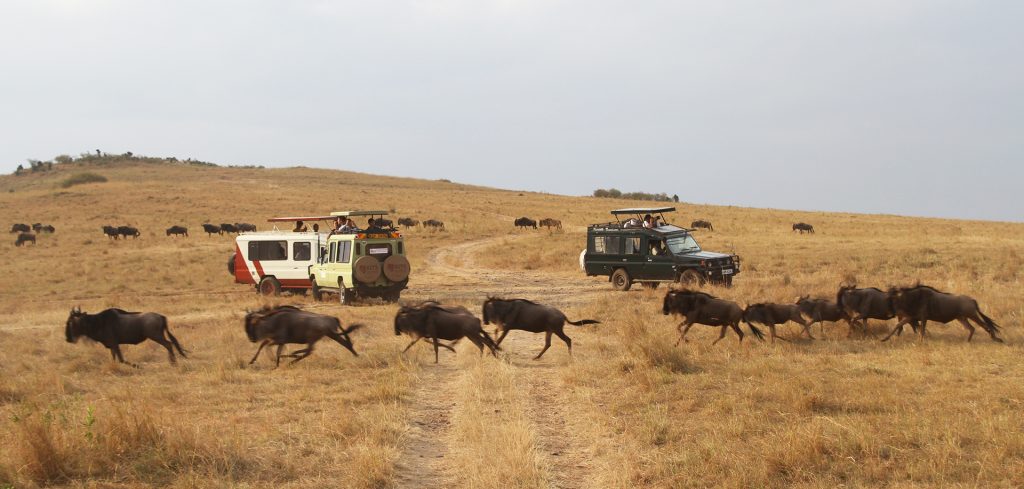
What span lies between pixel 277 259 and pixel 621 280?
463 inches

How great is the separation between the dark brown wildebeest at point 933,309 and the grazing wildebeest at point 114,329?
1211 cm

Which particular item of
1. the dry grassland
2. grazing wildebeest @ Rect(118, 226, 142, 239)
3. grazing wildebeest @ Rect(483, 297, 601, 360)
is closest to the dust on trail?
the dry grassland

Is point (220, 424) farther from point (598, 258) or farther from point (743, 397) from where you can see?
point (598, 258)

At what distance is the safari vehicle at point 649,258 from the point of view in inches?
922

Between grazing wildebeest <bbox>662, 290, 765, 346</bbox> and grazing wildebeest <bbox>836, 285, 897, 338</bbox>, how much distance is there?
1660 millimetres

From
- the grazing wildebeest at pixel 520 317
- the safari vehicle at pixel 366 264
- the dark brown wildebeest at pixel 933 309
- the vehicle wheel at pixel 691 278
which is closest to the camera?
the dark brown wildebeest at pixel 933 309

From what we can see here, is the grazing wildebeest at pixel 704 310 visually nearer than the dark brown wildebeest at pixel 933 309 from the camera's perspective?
No

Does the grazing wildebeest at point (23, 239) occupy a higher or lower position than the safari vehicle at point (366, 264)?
lower

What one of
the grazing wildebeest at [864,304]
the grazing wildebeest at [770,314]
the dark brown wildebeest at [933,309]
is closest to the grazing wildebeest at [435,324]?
the grazing wildebeest at [770,314]

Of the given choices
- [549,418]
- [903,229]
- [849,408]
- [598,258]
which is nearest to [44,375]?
[549,418]

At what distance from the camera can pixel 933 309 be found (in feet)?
41.4

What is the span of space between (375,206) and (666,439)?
63.9 m

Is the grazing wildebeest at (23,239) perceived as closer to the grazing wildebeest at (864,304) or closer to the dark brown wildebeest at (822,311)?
the dark brown wildebeest at (822,311)

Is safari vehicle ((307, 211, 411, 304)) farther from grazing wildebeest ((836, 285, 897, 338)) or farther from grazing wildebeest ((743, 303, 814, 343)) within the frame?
grazing wildebeest ((836, 285, 897, 338))
